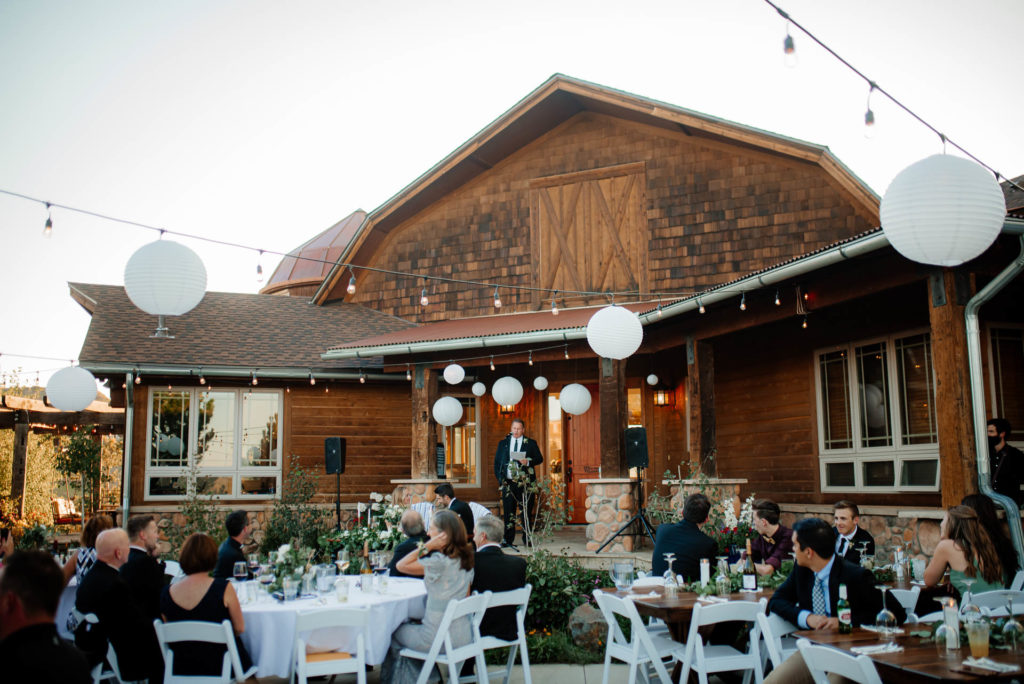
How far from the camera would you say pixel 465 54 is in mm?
15297

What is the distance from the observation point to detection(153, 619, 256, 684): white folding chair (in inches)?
169

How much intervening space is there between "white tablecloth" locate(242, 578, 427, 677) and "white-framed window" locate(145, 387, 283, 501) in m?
7.63

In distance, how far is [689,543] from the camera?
600cm

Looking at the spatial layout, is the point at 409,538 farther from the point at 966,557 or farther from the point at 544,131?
the point at 544,131

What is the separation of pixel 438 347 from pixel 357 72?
7.10m

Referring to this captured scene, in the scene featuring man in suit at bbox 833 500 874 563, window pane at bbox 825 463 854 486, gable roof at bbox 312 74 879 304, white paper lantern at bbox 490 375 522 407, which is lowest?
man in suit at bbox 833 500 874 563

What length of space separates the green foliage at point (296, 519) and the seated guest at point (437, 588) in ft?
17.4

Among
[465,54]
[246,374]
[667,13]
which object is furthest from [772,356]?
[465,54]

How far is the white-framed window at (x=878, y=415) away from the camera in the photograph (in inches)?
329

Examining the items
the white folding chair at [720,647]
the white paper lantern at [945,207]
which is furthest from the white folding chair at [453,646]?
the white paper lantern at [945,207]

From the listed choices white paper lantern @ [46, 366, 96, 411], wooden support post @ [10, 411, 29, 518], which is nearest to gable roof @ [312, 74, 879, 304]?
white paper lantern @ [46, 366, 96, 411]

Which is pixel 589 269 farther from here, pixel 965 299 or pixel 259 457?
pixel 965 299

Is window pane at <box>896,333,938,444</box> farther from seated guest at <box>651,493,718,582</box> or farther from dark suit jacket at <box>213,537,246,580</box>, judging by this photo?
dark suit jacket at <box>213,537,246,580</box>

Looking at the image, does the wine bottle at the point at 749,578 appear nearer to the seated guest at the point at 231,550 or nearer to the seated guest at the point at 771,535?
the seated guest at the point at 771,535
